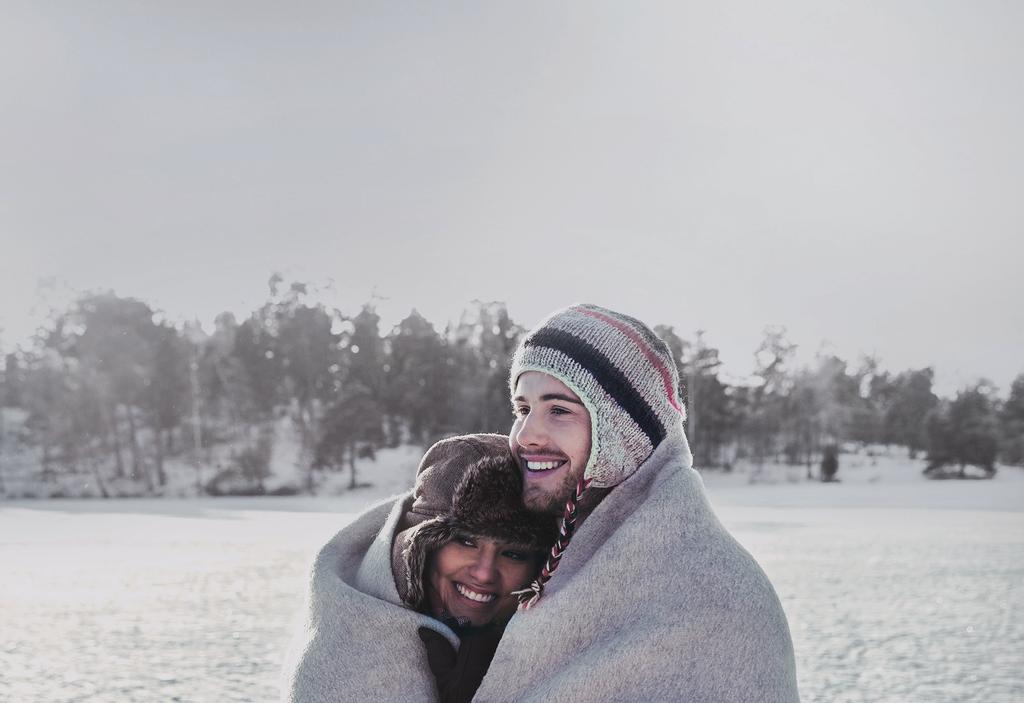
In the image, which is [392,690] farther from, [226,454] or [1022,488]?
[226,454]

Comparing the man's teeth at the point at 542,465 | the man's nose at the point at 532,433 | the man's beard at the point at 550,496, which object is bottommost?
the man's beard at the point at 550,496

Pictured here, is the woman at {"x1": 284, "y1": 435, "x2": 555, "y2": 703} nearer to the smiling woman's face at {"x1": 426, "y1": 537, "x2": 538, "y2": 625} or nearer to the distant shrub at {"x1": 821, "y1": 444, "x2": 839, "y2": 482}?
the smiling woman's face at {"x1": 426, "y1": 537, "x2": 538, "y2": 625}

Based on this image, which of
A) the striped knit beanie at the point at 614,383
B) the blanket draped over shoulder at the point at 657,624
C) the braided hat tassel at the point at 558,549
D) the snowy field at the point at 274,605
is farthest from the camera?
the snowy field at the point at 274,605

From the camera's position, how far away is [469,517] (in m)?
2.06

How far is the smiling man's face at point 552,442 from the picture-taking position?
199 cm

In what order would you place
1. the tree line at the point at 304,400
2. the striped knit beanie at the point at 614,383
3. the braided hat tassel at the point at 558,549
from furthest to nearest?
the tree line at the point at 304,400
the striped knit beanie at the point at 614,383
the braided hat tassel at the point at 558,549

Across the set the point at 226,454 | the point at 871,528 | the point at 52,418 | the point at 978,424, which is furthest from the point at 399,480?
the point at 978,424

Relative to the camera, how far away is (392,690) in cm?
197

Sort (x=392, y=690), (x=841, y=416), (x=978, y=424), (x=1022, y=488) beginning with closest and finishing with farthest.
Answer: (x=392, y=690) → (x=1022, y=488) → (x=978, y=424) → (x=841, y=416)

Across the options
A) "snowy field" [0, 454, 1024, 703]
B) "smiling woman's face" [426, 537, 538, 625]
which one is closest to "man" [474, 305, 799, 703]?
"smiling woman's face" [426, 537, 538, 625]

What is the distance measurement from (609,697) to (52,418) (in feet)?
128

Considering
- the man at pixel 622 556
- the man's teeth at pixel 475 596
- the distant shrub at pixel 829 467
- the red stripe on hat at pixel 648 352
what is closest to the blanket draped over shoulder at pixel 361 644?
the man's teeth at pixel 475 596

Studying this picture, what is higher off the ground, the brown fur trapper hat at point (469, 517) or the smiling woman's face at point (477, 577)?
the brown fur trapper hat at point (469, 517)

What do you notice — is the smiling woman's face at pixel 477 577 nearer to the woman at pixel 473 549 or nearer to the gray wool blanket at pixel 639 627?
the woman at pixel 473 549
